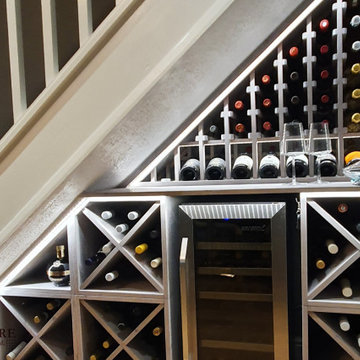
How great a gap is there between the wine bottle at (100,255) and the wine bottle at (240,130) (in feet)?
2.59

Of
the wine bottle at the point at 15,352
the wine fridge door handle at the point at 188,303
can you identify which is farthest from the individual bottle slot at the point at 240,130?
the wine bottle at the point at 15,352

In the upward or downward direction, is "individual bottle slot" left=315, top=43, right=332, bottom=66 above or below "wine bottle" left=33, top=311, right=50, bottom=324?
above

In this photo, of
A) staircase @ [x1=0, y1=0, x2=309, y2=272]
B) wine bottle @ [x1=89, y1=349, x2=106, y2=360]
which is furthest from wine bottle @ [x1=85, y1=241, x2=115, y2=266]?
staircase @ [x1=0, y1=0, x2=309, y2=272]

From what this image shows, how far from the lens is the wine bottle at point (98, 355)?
172 cm

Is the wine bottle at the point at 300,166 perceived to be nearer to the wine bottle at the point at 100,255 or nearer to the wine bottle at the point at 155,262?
the wine bottle at the point at 155,262

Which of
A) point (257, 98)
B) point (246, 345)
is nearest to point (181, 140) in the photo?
point (257, 98)

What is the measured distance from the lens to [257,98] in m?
1.70

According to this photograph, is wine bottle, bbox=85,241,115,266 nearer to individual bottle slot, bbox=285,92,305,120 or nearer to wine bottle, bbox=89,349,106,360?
wine bottle, bbox=89,349,106,360

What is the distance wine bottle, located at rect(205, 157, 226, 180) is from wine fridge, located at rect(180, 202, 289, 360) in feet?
0.68

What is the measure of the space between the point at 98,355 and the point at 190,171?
974 millimetres

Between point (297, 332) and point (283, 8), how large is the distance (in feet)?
4.54

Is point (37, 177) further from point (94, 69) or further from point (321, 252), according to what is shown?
point (321, 252)

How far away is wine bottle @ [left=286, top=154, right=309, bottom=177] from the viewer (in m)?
1.61

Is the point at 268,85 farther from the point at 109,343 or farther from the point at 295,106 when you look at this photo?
the point at 109,343
